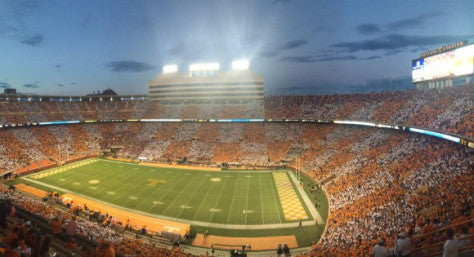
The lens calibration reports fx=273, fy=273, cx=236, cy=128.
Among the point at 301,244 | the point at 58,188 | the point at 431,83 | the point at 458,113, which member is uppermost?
the point at 431,83

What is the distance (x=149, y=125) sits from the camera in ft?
227

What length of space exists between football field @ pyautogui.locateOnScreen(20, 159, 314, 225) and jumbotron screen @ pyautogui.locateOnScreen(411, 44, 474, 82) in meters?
24.5

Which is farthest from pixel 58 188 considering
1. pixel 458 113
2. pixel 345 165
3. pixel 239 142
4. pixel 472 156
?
pixel 458 113

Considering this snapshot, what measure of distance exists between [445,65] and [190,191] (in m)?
37.7

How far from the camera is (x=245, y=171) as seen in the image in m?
46.3

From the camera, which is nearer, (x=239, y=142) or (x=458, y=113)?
(x=458, y=113)

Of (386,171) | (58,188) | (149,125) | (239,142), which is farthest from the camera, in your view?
(149,125)

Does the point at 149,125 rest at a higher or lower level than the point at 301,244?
higher

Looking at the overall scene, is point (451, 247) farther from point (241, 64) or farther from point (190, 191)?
point (241, 64)

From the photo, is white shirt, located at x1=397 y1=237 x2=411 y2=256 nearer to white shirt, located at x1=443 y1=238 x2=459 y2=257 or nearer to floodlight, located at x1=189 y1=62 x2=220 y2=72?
white shirt, located at x1=443 y1=238 x2=459 y2=257

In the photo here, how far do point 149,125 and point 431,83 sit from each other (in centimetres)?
5908

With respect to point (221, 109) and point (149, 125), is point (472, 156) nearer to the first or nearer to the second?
point (221, 109)

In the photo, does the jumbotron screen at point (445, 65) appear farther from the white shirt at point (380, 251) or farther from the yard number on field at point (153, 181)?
the yard number on field at point (153, 181)

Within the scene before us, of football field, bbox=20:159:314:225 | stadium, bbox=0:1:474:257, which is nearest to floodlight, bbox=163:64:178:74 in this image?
stadium, bbox=0:1:474:257
